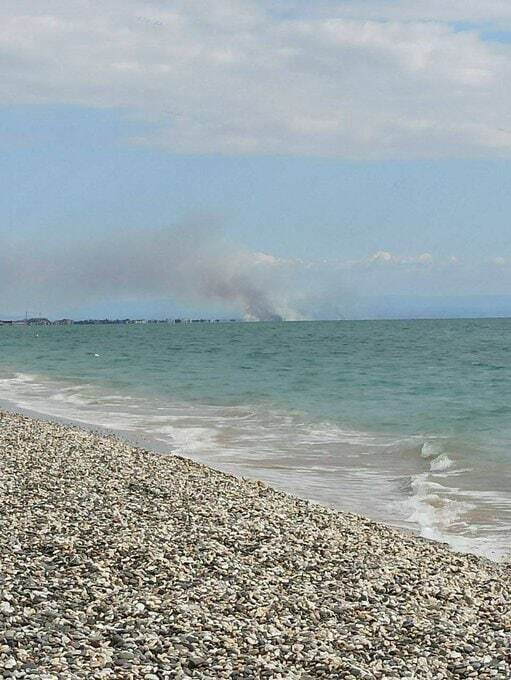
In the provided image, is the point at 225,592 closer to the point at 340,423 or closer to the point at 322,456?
the point at 322,456

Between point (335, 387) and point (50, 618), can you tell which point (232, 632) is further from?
point (335, 387)

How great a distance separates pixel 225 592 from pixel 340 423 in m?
18.4

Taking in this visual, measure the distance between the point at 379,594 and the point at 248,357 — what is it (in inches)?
2206

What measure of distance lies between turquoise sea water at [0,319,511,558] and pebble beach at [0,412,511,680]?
2.84 m

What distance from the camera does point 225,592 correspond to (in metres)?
8.55

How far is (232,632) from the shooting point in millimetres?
7566

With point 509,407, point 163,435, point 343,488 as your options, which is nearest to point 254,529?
point 343,488

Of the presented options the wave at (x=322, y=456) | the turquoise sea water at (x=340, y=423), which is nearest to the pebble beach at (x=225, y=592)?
the wave at (x=322, y=456)

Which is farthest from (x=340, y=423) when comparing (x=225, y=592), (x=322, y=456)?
(x=225, y=592)

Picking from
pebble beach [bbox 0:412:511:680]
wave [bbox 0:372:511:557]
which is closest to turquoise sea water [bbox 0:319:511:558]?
wave [bbox 0:372:511:557]

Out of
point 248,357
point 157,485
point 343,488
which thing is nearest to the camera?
point 157,485

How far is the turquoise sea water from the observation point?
618 inches

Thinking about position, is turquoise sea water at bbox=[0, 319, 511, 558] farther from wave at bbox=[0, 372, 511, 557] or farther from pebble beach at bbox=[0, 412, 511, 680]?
pebble beach at bbox=[0, 412, 511, 680]

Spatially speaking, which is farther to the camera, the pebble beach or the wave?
the wave
